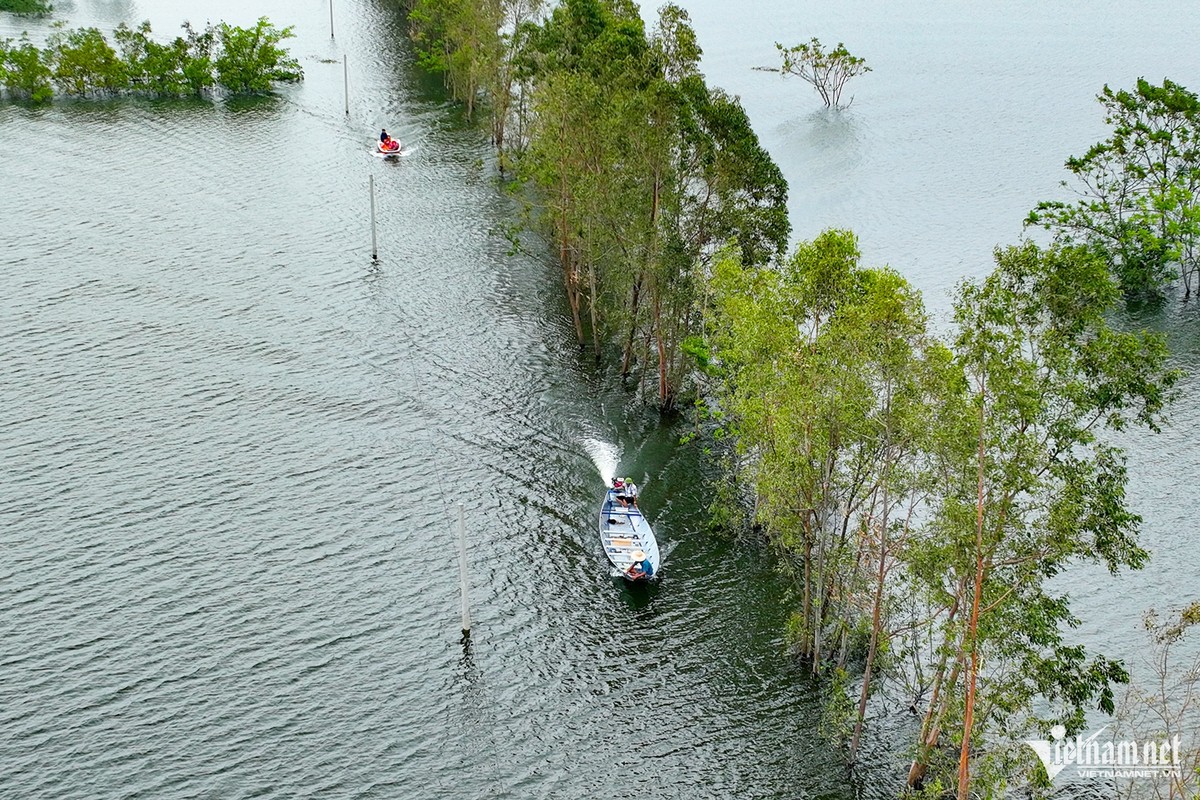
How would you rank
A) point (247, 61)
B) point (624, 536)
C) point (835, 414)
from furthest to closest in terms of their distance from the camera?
point (247, 61), point (624, 536), point (835, 414)

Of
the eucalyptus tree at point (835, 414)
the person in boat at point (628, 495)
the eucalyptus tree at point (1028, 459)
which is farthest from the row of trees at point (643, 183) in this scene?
the eucalyptus tree at point (1028, 459)

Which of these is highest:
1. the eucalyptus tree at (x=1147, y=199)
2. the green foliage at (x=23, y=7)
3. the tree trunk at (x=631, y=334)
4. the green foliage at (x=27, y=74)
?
the green foliage at (x=23, y=7)

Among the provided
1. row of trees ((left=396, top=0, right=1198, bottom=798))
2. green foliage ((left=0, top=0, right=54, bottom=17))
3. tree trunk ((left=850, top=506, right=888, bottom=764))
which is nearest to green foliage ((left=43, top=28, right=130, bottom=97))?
green foliage ((left=0, top=0, right=54, bottom=17))

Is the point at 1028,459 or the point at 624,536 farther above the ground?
the point at 1028,459

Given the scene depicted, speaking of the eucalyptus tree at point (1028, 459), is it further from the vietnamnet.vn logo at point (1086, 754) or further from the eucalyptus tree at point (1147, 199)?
the eucalyptus tree at point (1147, 199)

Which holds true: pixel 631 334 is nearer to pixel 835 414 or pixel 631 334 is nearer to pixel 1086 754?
pixel 835 414

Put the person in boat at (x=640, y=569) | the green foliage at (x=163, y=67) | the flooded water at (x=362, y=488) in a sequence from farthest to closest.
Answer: the green foliage at (x=163, y=67) < the person in boat at (x=640, y=569) < the flooded water at (x=362, y=488)

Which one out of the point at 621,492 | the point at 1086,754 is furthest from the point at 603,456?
the point at 1086,754
